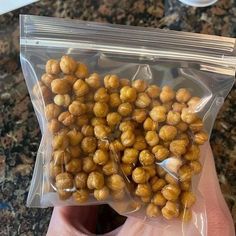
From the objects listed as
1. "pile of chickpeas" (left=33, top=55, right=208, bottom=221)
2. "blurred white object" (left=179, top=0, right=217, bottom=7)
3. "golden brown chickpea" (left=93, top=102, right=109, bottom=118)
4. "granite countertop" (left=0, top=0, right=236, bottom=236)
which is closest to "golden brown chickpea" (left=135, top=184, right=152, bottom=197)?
"pile of chickpeas" (left=33, top=55, right=208, bottom=221)

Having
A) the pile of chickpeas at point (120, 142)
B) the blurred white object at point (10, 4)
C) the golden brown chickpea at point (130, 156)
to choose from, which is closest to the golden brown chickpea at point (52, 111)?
the pile of chickpeas at point (120, 142)

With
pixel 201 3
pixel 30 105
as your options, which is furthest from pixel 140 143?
pixel 201 3

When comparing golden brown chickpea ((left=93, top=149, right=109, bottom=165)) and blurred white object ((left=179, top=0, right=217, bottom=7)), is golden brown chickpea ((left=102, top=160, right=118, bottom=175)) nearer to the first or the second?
golden brown chickpea ((left=93, top=149, right=109, bottom=165))

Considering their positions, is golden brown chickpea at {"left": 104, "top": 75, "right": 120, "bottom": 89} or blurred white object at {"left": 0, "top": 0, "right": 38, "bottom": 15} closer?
golden brown chickpea at {"left": 104, "top": 75, "right": 120, "bottom": 89}

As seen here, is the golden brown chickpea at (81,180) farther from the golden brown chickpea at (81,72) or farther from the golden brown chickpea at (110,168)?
the golden brown chickpea at (81,72)

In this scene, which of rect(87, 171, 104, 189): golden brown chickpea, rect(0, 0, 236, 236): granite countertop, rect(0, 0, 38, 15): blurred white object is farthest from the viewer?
rect(0, 0, 38, 15): blurred white object

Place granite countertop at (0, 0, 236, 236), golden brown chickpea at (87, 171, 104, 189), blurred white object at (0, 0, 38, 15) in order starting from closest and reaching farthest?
golden brown chickpea at (87, 171, 104, 189), granite countertop at (0, 0, 236, 236), blurred white object at (0, 0, 38, 15)
